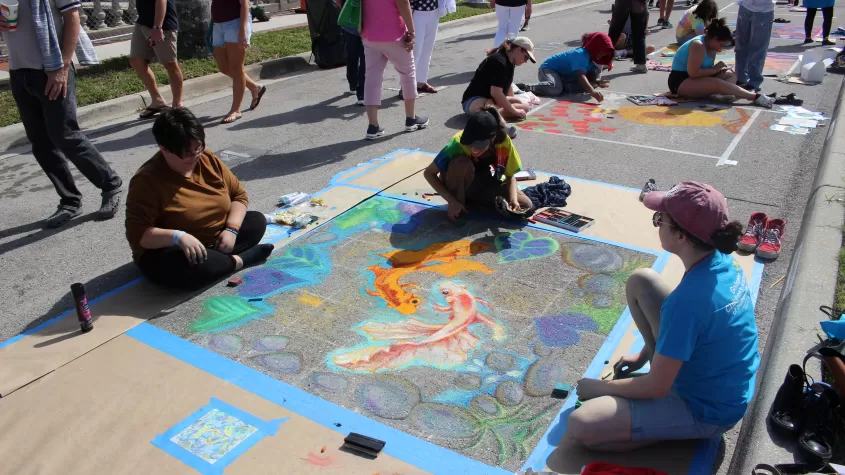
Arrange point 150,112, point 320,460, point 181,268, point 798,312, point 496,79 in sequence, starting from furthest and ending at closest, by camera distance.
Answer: point 150,112 → point 496,79 → point 181,268 → point 798,312 → point 320,460

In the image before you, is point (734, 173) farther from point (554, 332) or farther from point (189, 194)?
point (189, 194)

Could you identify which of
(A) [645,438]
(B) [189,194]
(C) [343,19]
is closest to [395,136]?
(C) [343,19]

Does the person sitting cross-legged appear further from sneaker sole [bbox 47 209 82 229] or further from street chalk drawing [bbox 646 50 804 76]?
sneaker sole [bbox 47 209 82 229]

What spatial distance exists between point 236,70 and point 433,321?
4888mm

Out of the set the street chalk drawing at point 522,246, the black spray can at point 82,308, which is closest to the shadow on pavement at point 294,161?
the street chalk drawing at point 522,246

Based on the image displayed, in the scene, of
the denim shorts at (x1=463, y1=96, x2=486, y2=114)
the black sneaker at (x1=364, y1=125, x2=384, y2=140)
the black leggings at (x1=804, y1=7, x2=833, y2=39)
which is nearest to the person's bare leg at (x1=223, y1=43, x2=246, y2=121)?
the black sneaker at (x1=364, y1=125, x2=384, y2=140)

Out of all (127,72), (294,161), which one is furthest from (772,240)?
(127,72)

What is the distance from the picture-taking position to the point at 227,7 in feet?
23.4

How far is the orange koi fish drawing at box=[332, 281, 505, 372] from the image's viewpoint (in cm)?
334

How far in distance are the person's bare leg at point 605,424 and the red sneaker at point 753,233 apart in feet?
7.33

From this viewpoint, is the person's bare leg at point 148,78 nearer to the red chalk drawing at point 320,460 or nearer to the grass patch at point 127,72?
the grass patch at point 127,72

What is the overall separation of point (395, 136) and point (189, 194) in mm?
3457

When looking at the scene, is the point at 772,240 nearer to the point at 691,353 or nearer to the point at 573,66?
the point at 691,353

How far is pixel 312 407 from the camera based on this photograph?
301cm
